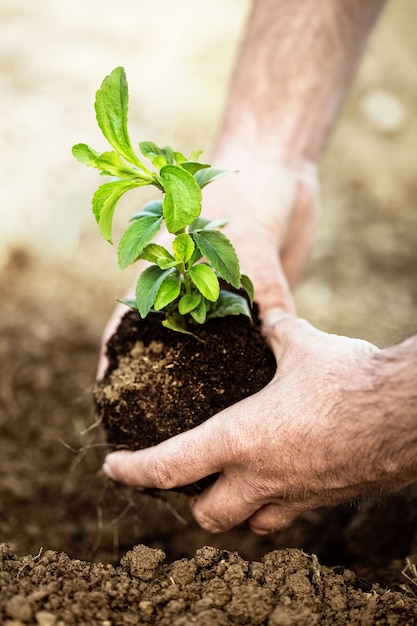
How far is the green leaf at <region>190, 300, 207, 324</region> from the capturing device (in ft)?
4.54

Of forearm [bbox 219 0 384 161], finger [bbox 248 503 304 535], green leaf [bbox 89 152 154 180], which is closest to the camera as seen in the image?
green leaf [bbox 89 152 154 180]

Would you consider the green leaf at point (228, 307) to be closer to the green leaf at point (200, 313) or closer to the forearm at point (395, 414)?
the green leaf at point (200, 313)

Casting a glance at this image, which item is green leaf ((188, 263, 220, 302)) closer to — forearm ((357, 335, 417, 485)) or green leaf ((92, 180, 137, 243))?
green leaf ((92, 180, 137, 243))

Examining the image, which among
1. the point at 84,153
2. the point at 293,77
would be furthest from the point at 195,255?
the point at 293,77

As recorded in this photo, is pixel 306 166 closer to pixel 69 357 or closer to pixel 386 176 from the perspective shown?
pixel 69 357

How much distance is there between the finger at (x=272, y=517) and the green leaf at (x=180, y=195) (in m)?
0.69

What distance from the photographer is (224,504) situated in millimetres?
1450

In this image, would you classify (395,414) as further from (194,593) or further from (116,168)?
(116,168)

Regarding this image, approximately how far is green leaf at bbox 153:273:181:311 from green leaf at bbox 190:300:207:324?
62 mm

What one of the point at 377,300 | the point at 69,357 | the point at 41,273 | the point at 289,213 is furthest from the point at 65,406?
the point at 377,300

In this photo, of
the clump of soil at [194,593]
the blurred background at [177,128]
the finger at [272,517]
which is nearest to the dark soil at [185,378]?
the finger at [272,517]

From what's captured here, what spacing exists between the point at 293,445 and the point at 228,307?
14.2 inches

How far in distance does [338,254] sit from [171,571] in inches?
90.3

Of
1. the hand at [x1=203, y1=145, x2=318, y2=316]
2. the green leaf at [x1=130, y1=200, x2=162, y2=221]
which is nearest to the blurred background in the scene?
the hand at [x1=203, y1=145, x2=318, y2=316]
